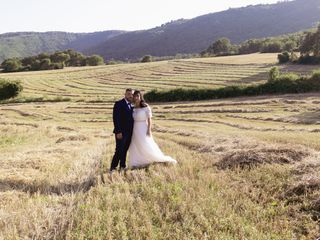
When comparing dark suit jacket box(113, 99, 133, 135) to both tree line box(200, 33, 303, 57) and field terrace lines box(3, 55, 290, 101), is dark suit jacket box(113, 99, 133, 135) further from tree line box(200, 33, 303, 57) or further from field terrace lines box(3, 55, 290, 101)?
tree line box(200, 33, 303, 57)

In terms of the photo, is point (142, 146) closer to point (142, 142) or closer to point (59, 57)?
point (142, 142)

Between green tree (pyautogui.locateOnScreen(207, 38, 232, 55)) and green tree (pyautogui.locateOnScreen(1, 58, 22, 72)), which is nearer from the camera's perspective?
green tree (pyautogui.locateOnScreen(1, 58, 22, 72))

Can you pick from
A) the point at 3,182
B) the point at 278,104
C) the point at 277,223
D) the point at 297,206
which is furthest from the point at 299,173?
the point at 278,104

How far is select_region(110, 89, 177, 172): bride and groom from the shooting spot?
39.3 feet

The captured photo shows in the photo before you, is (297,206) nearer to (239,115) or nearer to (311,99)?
(239,115)

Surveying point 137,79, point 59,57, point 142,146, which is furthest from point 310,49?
point 59,57

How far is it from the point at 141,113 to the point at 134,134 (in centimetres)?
64

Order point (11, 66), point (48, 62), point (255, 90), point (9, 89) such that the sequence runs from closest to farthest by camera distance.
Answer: point (255, 90), point (9, 89), point (11, 66), point (48, 62)

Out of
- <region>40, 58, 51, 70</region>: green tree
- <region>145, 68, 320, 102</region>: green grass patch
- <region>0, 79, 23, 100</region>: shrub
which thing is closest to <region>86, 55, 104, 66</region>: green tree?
<region>40, 58, 51, 70</region>: green tree

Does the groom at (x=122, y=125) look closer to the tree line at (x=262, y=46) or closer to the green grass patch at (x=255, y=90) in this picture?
the green grass patch at (x=255, y=90)

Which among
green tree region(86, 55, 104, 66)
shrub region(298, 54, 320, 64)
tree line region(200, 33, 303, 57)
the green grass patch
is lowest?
the green grass patch

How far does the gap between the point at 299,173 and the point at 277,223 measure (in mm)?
2845

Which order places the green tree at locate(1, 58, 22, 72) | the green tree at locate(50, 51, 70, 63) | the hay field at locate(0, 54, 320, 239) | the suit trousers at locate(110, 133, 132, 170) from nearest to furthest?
the hay field at locate(0, 54, 320, 239)
the suit trousers at locate(110, 133, 132, 170)
the green tree at locate(1, 58, 22, 72)
the green tree at locate(50, 51, 70, 63)

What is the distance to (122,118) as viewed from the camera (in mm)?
12039
